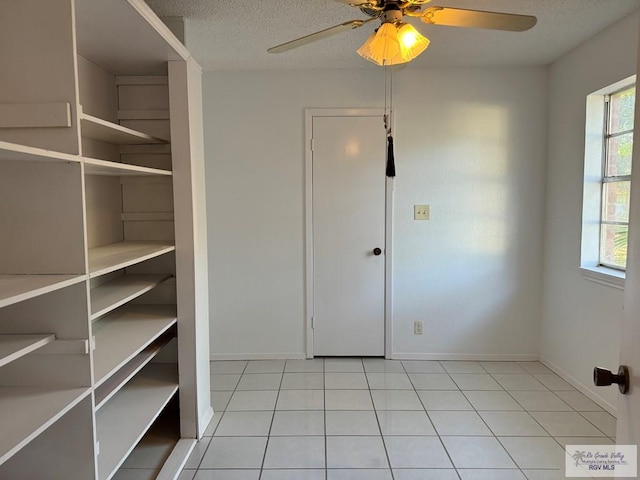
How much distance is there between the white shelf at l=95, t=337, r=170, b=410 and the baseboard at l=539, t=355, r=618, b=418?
2.71m

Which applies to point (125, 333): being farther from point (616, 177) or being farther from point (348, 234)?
point (616, 177)

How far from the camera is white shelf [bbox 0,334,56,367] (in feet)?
3.75

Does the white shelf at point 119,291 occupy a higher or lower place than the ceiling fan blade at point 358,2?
lower

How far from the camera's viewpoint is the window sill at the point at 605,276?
2.53 metres

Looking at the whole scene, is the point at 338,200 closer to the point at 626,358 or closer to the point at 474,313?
the point at 474,313

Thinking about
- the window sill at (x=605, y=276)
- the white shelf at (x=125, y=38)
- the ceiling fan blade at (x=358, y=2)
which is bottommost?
the window sill at (x=605, y=276)

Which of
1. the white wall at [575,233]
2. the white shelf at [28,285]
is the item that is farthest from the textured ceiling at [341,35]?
the white shelf at [28,285]

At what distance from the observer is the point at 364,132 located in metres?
3.39

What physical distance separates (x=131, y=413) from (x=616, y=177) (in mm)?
3150

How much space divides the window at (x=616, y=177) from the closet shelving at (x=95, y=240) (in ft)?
8.57

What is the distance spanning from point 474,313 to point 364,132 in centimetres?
175

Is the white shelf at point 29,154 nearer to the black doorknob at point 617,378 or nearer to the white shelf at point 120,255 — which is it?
the white shelf at point 120,255

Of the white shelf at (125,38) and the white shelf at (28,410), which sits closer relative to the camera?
the white shelf at (28,410)

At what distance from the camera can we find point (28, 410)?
1.23 meters
